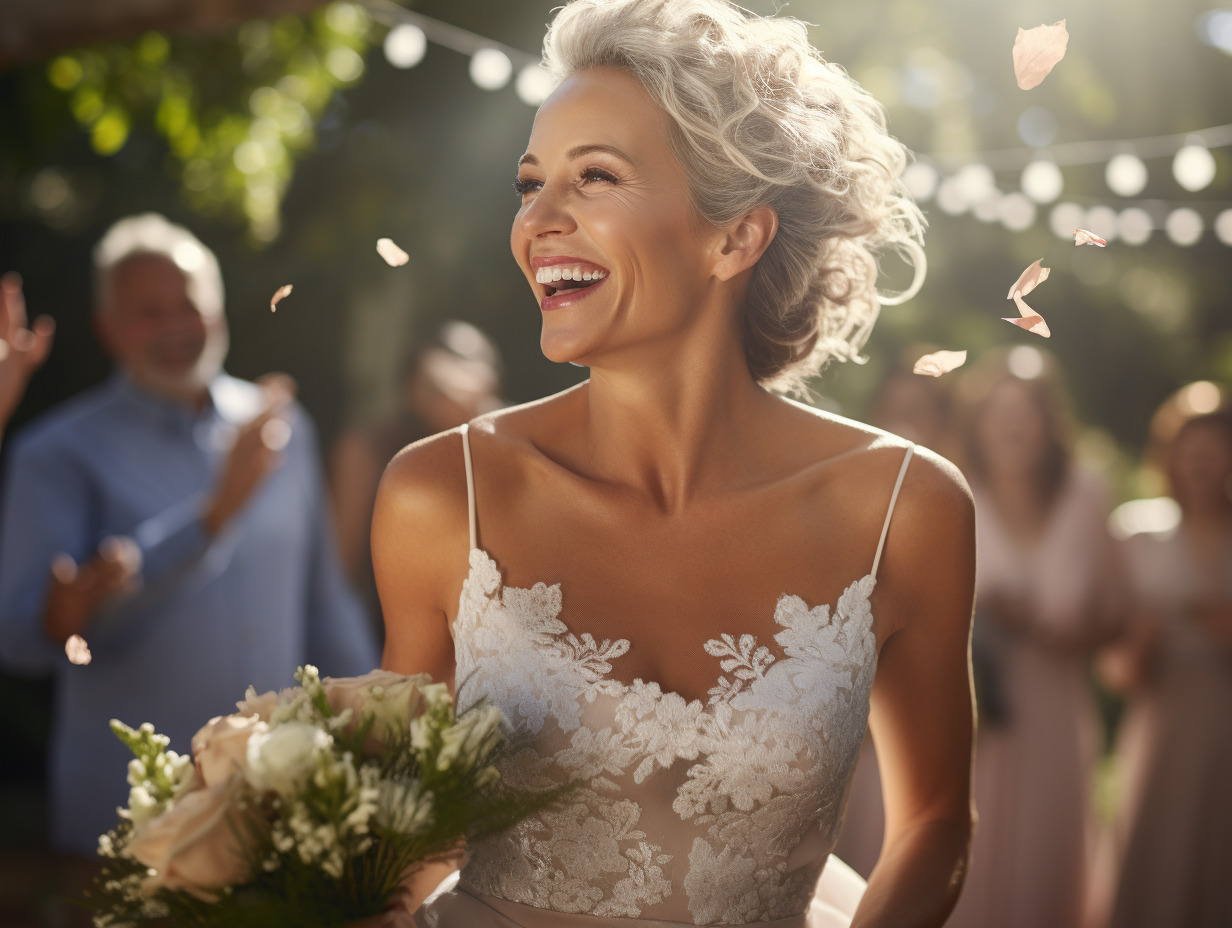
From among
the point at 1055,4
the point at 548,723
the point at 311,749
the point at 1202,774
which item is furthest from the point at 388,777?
the point at 1055,4

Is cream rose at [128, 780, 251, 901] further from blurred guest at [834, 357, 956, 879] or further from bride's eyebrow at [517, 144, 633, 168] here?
blurred guest at [834, 357, 956, 879]

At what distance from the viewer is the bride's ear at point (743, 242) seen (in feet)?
6.80

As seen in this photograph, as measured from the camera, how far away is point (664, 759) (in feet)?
A: 6.26

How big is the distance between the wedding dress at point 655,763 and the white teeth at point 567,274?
1.60 ft

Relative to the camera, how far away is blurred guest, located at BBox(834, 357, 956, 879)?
15.4 ft

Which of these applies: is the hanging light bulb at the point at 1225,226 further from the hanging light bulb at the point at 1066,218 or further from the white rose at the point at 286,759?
the white rose at the point at 286,759

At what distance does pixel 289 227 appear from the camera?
7.23 metres

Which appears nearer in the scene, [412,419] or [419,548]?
[419,548]

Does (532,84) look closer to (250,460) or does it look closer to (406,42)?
(406,42)

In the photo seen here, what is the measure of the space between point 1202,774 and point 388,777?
14.6ft

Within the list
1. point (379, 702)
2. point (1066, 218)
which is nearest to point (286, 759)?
point (379, 702)

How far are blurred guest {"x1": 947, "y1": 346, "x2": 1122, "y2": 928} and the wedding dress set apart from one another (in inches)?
117

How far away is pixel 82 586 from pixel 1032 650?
11.7 feet

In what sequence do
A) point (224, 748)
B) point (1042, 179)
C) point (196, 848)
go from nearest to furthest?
point (196, 848)
point (224, 748)
point (1042, 179)
